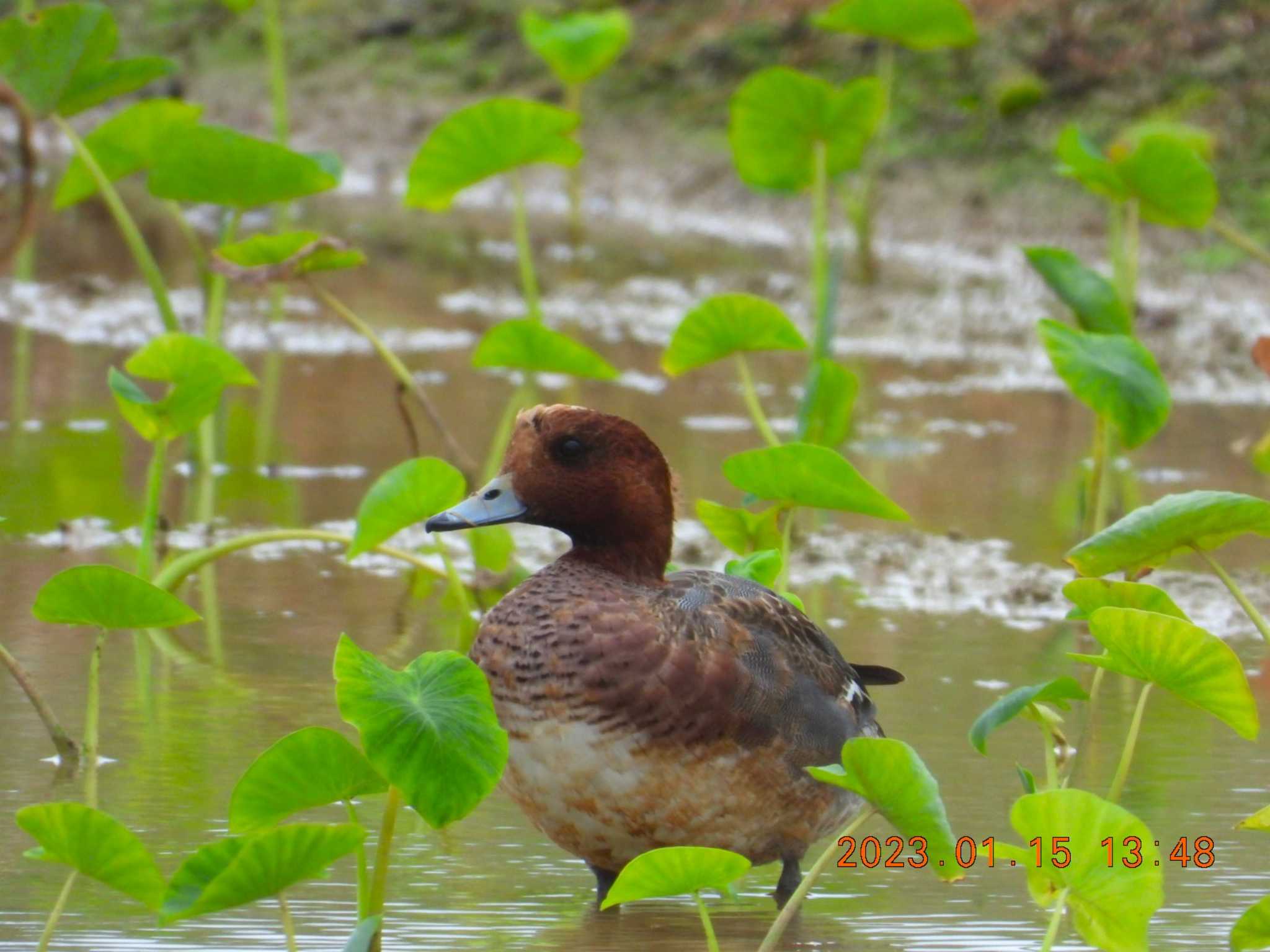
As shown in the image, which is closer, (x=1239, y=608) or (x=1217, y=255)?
(x=1239, y=608)

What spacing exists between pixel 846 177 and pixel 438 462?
302 inches

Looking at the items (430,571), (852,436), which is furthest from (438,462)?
(852,436)

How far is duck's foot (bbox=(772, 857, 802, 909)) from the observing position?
315 cm

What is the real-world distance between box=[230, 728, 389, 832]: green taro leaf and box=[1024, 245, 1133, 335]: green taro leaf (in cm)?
275

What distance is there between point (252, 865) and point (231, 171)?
3.02 m

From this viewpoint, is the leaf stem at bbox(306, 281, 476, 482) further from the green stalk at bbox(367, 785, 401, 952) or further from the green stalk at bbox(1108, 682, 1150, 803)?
the green stalk at bbox(367, 785, 401, 952)

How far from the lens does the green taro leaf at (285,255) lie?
4672mm

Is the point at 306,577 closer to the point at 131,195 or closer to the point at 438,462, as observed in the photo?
the point at 438,462

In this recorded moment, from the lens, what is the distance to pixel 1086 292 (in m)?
4.90

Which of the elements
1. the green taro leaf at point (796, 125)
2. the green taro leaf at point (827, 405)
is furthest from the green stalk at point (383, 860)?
the green taro leaf at point (796, 125)

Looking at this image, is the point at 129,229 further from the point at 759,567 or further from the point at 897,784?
the point at 897,784

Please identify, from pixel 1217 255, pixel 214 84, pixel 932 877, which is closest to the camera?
pixel 932 877

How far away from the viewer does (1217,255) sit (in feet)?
31.0

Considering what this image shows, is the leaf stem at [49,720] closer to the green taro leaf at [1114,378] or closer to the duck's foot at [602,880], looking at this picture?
the duck's foot at [602,880]
